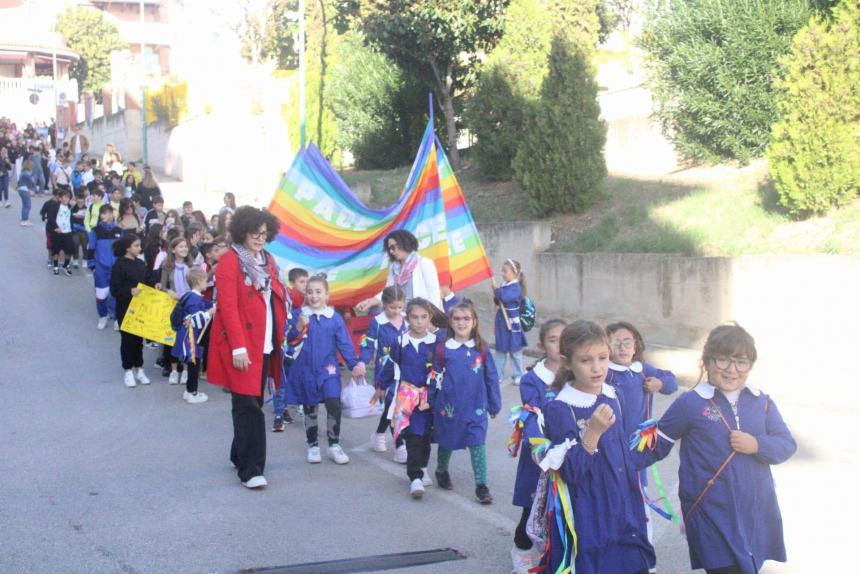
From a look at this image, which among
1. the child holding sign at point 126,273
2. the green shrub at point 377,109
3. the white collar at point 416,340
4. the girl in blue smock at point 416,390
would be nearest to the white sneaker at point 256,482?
the girl in blue smock at point 416,390

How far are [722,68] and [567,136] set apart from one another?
260cm

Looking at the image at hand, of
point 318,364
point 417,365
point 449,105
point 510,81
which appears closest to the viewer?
point 417,365

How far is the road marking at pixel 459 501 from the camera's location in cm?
647

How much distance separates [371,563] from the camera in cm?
573

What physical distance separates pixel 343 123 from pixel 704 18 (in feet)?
40.6

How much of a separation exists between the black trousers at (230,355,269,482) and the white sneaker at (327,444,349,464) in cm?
A: 89

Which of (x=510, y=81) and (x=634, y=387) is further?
(x=510, y=81)

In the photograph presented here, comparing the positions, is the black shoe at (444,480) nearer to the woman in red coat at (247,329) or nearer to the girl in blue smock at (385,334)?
the girl in blue smock at (385,334)

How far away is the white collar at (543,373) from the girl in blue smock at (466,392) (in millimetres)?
1099

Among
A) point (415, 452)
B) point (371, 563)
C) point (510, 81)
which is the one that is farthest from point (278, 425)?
point (510, 81)

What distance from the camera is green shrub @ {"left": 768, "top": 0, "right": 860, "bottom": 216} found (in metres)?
13.1

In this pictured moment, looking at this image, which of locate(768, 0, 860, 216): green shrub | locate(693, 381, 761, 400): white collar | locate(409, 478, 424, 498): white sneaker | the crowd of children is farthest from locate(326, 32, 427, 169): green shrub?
locate(693, 381, 761, 400): white collar

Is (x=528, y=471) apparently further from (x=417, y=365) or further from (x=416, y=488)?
(x=417, y=365)

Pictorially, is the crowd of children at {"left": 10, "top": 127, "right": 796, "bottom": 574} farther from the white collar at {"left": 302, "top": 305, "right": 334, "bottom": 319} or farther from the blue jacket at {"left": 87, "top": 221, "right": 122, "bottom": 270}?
the blue jacket at {"left": 87, "top": 221, "right": 122, "bottom": 270}
